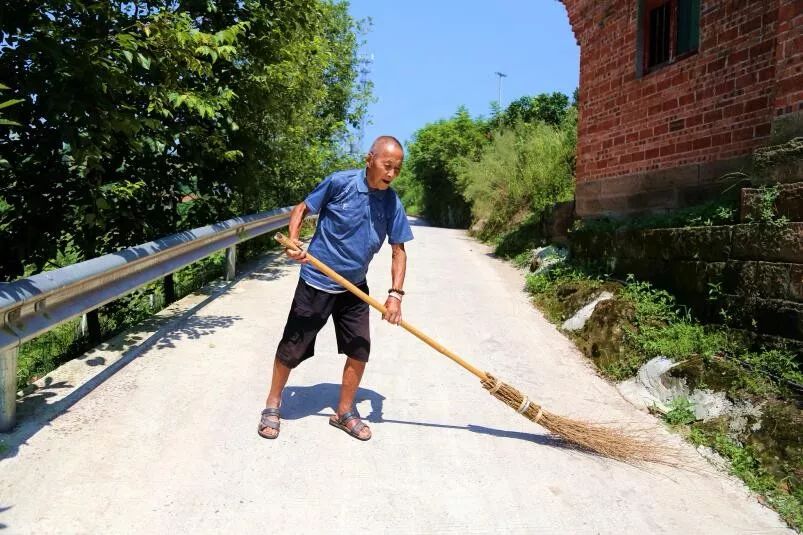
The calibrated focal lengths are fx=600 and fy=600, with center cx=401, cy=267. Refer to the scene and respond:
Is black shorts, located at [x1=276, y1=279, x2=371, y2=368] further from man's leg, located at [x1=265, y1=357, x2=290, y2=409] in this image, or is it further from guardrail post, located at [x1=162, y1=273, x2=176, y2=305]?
guardrail post, located at [x1=162, y1=273, x2=176, y2=305]

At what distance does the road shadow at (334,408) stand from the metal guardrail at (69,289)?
1.40 meters

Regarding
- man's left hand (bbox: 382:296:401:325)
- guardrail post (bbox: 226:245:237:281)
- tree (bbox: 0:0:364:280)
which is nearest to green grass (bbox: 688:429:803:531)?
man's left hand (bbox: 382:296:401:325)

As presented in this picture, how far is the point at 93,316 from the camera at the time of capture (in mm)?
5352

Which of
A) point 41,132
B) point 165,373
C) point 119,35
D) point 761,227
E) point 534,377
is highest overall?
point 119,35

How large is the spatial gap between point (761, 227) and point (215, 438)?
13.7 feet

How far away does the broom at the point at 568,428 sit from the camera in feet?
11.7

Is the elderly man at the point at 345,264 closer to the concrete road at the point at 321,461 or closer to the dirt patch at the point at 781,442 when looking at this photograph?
the concrete road at the point at 321,461

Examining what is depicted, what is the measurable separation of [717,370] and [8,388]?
4.42 m

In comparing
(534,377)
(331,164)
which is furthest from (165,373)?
(331,164)

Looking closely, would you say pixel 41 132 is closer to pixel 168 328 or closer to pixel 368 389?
pixel 168 328

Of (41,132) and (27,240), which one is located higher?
(41,132)

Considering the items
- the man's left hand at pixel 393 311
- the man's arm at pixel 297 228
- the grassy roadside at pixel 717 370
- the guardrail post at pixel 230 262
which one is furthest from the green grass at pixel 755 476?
the guardrail post at pixel 230 262

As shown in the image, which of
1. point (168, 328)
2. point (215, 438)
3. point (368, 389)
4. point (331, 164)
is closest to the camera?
point (215, 438)

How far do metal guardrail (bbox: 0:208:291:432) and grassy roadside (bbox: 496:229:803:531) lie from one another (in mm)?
3801
